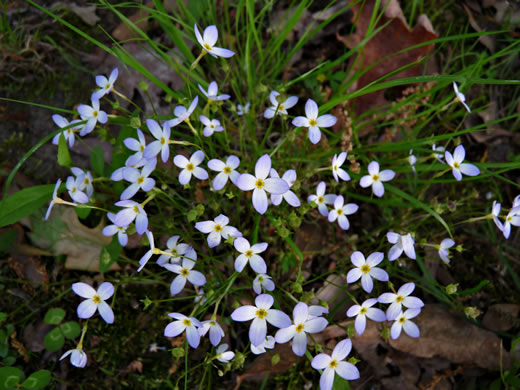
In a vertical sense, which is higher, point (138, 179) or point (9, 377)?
point (138, 179)

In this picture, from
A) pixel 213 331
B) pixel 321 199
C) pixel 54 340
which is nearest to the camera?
pixel 213 331

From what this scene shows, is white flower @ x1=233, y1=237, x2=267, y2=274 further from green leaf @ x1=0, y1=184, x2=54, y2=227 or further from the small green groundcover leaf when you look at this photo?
the small green groundcover leaf

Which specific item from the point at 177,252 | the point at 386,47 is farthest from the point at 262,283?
the point at 386,47

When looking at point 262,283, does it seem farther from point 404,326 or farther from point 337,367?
point 404,326

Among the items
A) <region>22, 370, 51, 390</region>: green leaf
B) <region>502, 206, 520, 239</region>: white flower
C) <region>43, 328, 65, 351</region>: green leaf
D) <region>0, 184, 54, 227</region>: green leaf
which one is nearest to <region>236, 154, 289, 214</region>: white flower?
<region>0, 184, 54, 227</region>: green leaf

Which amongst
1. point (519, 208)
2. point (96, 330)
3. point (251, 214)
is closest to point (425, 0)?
point (519, 208)
